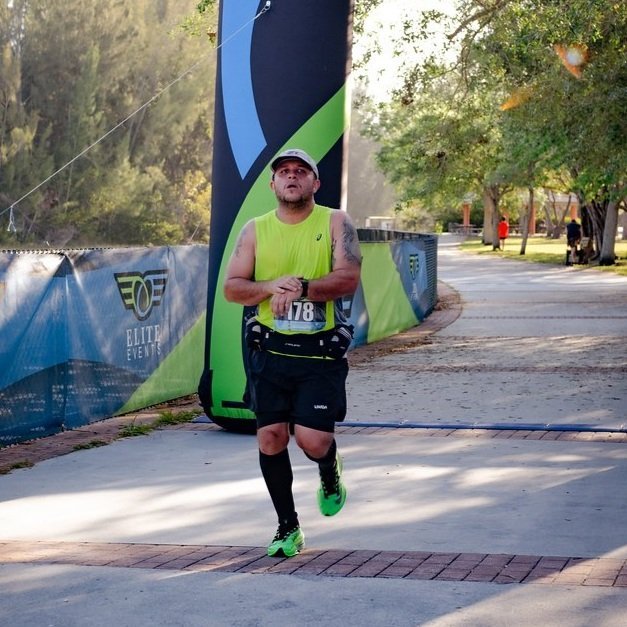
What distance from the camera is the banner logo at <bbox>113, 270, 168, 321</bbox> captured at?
1152 centimetres

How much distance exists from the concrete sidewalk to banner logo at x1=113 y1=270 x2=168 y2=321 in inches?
63.6

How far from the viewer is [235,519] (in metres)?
6.98

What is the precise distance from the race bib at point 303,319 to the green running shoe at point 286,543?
0.96m

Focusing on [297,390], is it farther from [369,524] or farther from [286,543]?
[369,524]

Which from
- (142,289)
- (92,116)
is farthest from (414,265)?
(92,116)

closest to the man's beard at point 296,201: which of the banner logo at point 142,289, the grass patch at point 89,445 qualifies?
the grass patch at point 89,445

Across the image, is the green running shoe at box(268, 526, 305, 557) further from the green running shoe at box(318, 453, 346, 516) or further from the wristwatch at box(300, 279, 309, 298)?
the wristwatch at box(300, 279, 309, 298)

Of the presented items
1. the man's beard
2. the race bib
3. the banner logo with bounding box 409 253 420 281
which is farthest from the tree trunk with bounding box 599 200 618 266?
the race bib

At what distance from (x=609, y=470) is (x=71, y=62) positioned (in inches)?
2176

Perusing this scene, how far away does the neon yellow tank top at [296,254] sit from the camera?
611cm

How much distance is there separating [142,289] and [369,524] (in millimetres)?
5520

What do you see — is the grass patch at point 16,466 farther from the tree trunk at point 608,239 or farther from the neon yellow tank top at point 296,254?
the tree trunk at point 608,239

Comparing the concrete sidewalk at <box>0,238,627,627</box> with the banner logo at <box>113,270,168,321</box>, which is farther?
the banner logo at <box>113,270,168,321</box>

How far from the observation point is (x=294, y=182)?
6094mm
